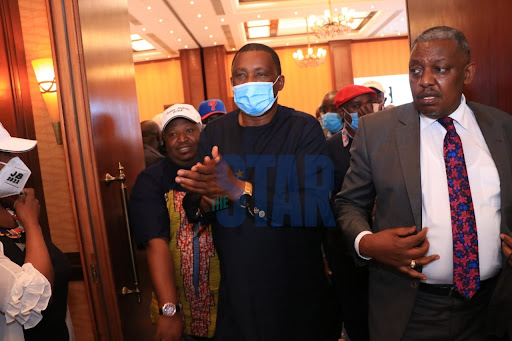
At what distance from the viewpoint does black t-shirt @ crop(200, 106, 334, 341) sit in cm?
168

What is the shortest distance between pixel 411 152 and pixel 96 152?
5.35 ft

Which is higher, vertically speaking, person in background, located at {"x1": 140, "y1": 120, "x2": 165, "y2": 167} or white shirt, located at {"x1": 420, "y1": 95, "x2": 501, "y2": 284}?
person in background, located at {"x1": 140, "y1": 120, "x2": 165, "y2": 167}

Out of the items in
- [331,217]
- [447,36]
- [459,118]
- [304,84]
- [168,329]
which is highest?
[304,84]

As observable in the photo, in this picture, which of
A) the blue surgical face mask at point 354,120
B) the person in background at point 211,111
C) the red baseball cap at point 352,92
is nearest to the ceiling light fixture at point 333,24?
the person in background at point 211,111

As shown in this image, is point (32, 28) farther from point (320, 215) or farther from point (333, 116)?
point (333, 116)

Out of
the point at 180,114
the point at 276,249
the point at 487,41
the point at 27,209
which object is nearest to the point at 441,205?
the point at 276,249

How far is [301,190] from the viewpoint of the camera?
1.68 metres

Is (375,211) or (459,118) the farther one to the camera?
(375,211)

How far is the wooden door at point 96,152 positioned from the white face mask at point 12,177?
17.1 inches

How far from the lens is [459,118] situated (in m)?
1.64

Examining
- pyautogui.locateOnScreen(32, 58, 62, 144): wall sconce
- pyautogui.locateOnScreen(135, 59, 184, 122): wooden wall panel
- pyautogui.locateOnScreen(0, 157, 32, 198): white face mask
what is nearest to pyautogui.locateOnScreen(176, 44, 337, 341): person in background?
pyautogui.locateOnScreen(0, 157, 32, 198): white face mask

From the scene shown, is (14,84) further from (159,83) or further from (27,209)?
(159,83)

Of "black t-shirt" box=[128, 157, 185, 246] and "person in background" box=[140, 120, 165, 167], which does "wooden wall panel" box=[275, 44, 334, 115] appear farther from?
"black t-shirt" box=[128, 157, 185, 246]

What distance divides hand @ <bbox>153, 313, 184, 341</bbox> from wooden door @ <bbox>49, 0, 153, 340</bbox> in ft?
2.12
